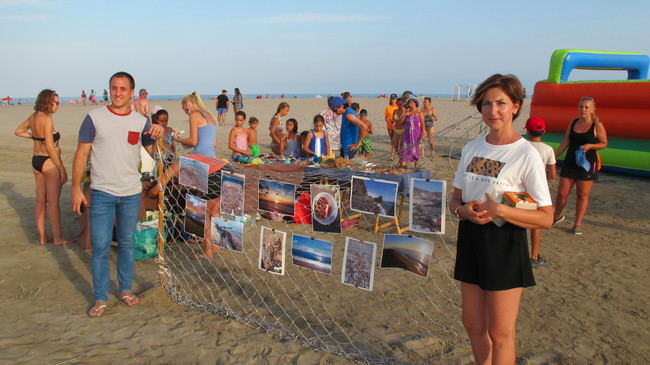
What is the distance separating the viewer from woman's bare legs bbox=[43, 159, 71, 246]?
17.1ft

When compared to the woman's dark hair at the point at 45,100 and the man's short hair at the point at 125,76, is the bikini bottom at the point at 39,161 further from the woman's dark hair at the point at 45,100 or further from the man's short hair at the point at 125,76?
the man's short hair at the point at 125,76

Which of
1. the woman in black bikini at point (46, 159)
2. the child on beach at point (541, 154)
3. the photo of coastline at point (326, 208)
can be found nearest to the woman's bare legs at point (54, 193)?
the woman in black bikini at point (46, 159)

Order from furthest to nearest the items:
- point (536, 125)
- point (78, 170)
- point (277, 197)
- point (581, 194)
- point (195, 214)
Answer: point (581, 194), point (536, 125), point (195, 214), point (78, 170), point (277, 197)

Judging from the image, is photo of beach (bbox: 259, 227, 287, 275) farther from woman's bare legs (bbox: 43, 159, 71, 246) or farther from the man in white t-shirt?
woman's bare legs (bbox: 43, 159, 71, 246)

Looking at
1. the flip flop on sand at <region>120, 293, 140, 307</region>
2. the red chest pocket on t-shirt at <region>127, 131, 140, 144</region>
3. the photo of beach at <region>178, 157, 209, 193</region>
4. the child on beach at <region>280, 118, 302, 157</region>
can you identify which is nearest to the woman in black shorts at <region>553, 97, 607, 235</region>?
the photo of beach at <region>178, 157, 209, 193</region>

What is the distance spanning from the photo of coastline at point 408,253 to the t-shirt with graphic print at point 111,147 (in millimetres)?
2099

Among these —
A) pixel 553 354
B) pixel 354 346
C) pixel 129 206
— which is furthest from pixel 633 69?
pixel 129 206

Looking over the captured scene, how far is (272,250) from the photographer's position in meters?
3.42

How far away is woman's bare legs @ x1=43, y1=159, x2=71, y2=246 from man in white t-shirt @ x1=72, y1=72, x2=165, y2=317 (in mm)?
2010

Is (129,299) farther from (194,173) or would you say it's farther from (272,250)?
(272,250)

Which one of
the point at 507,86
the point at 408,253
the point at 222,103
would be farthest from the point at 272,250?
the point at 222,103

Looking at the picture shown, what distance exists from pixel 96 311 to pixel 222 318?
1011 millimetres

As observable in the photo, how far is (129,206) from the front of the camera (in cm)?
365

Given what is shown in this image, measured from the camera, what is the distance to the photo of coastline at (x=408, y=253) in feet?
9.35
